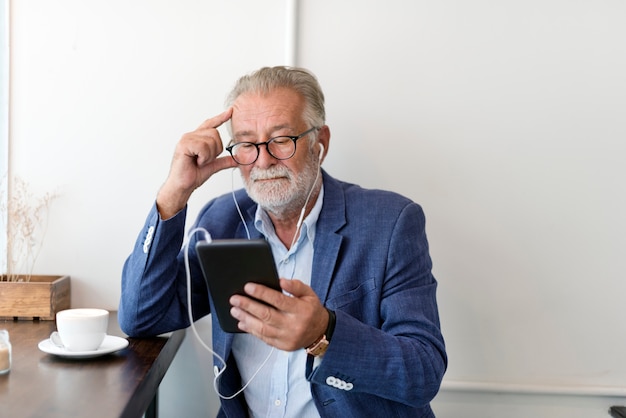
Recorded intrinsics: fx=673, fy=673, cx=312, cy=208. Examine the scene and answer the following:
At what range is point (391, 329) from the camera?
4.61 feet

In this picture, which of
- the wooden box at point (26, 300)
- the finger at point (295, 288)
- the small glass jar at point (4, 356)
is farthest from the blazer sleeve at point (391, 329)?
the wooden box at point (26, 300)

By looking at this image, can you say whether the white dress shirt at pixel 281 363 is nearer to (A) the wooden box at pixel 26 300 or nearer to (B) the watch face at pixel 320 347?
(B) the watch face at pixel 320 347

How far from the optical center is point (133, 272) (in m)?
1.50

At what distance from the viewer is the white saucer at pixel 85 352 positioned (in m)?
1.32

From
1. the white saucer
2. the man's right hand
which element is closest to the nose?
the man's right hand

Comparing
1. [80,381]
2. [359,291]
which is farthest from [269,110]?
[80,381]

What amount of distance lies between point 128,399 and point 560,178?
4.35 ft

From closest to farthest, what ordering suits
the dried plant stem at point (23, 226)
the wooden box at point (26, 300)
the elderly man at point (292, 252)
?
A: the elderly man at point (292, 252) → the wooden box at point (26, 300) → the dried plant stem at point (23, 226)

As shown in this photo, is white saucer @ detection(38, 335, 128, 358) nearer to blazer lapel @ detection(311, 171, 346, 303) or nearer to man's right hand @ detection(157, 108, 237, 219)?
man's right hand @ detection(157, 108, 237, 219)

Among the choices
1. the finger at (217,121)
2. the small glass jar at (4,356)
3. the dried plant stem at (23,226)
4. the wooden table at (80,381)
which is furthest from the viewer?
the dried plant stem at (23,226)

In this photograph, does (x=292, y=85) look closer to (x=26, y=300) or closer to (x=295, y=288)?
(x=295, y=288)

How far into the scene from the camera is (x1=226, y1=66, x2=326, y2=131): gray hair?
154 centimetres

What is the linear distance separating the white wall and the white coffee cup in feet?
1.70

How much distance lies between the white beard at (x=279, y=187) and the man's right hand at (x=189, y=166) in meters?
0.11
